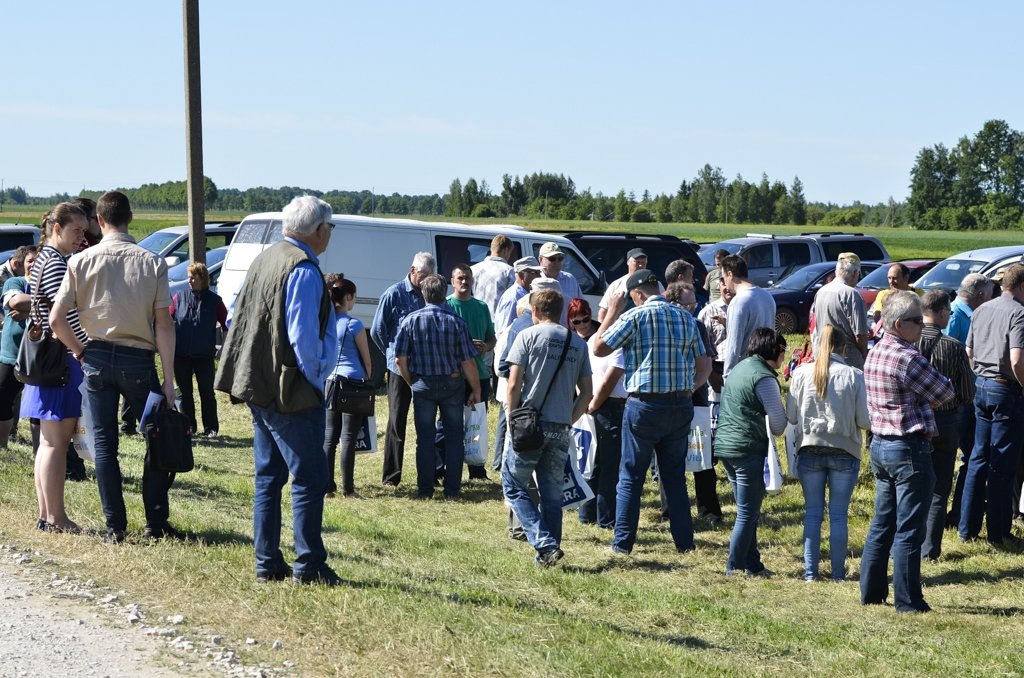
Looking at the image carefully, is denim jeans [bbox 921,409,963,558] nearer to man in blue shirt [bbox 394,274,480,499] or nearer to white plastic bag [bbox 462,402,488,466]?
man in blue shirt [bbox 394,274,480,499]

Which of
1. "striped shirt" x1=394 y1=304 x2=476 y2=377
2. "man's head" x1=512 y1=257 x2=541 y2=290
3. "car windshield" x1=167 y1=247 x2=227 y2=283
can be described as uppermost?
"man's head" x1=512 y1=257 x2=541 y2=290

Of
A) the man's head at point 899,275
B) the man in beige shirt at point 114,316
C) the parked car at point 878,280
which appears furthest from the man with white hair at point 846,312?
the parked car at point 878,280

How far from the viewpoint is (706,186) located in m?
134

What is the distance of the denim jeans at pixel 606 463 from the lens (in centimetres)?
870

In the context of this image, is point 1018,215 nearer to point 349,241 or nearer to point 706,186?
point 706,186

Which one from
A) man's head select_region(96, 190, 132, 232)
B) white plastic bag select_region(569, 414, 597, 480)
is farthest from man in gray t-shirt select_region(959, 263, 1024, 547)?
man's head select_region(96, 190, 132, 232)

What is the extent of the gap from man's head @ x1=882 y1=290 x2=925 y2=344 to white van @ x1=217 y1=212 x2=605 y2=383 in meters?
9.03

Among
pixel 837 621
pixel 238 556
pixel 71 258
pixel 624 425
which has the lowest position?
pixel 837 621

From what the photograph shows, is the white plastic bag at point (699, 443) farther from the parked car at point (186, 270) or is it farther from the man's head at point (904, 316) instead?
the parked car at point (186, 270)

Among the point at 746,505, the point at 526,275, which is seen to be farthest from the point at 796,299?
the point at 746,505

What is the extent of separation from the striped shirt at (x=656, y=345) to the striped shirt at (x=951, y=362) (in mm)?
1480

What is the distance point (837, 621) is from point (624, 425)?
1848 mm

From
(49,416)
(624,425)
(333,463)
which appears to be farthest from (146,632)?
(333,463)

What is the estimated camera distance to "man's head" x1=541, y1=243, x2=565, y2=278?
10.3m
